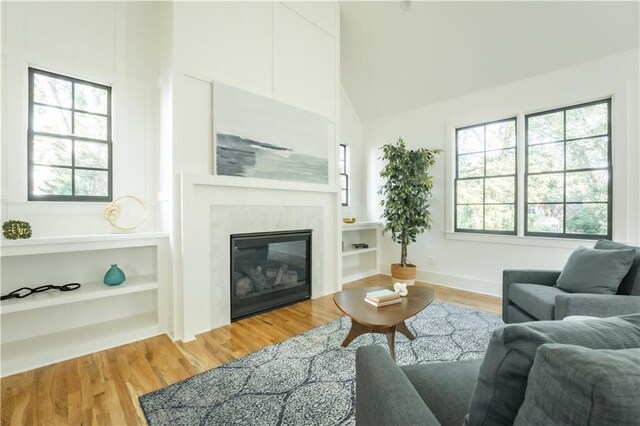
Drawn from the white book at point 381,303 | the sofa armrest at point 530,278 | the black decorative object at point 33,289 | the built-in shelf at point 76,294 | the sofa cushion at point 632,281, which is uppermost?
the sofa cushion at point 632,281

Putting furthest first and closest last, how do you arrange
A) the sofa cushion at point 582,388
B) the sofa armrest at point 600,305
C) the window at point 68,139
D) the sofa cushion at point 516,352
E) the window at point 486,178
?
the window at point 486,178 → the window at point 68,139 → the sofa armrest at point 600,305 → the sofa cushion at point 516,352 → the sofa cushion at point 582,388

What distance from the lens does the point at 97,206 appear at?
2.64 meters

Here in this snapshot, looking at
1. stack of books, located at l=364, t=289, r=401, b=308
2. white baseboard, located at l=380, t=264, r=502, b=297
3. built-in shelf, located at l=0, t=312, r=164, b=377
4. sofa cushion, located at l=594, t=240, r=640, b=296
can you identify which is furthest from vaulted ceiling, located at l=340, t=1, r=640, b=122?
built-in shelf, located at l=0, t=312, r=164, b=377

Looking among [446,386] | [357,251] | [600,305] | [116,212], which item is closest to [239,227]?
[116,212]

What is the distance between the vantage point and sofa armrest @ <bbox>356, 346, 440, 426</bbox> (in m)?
0.76

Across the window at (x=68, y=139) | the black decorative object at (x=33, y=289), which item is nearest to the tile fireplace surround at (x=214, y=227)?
the black decorative object at (x=33, y=289)

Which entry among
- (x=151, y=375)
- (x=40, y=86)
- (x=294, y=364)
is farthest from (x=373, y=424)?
(x=40, y=86)

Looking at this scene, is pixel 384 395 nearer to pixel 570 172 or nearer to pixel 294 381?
pixel 294 381

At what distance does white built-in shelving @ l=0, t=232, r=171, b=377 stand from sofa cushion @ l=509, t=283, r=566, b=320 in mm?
3120

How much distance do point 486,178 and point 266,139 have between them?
9.95 ft

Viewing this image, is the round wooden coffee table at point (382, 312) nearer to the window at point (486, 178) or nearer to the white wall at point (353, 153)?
the window at point (486, 178)

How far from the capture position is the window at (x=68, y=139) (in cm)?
241

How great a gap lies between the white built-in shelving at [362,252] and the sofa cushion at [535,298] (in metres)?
2.34

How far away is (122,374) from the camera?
1948mm
